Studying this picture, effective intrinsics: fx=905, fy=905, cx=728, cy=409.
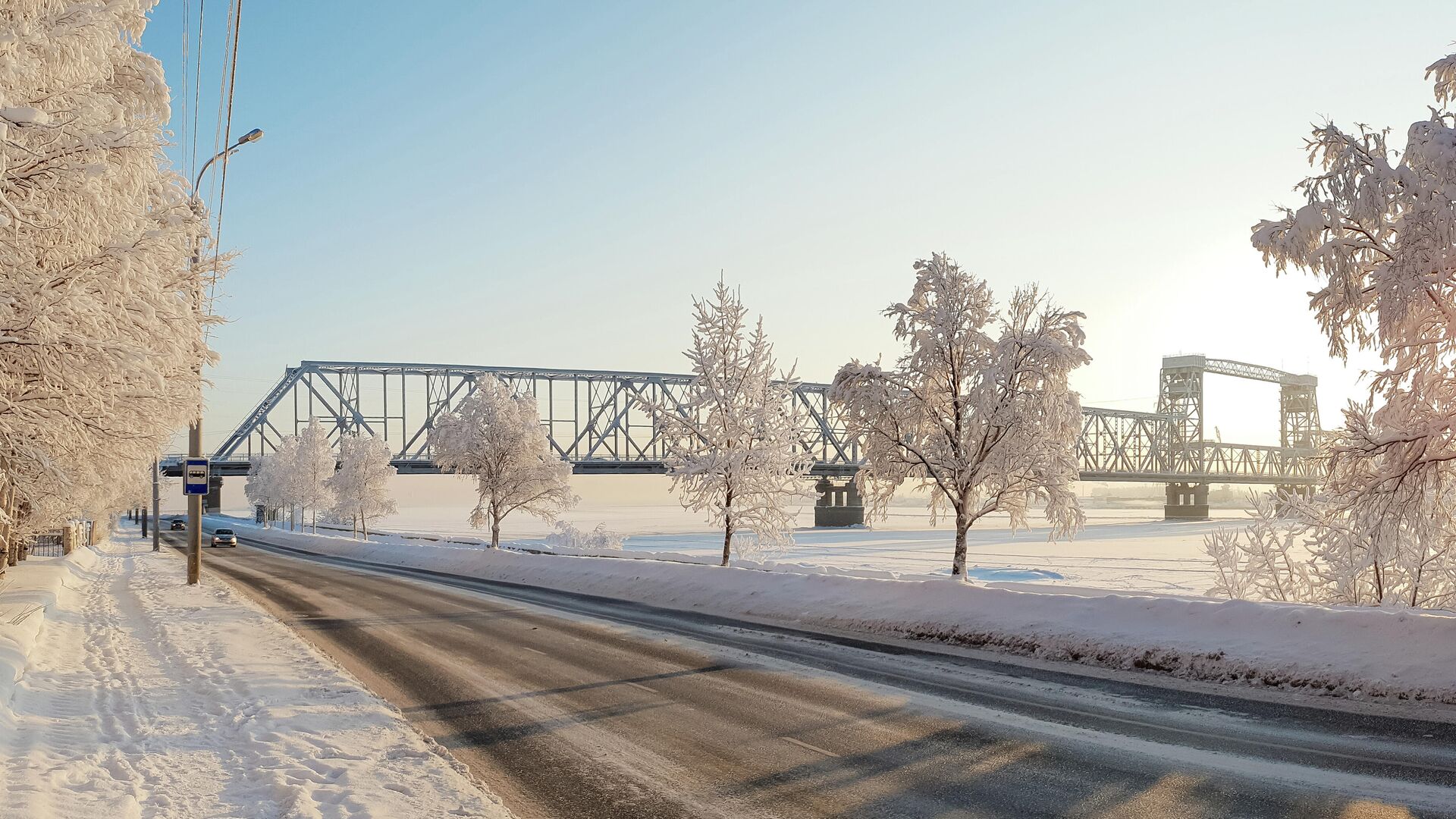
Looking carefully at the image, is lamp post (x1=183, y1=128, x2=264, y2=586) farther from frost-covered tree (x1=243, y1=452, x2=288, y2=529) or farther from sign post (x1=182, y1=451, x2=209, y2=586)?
frost-covered tree (x1=243, y1=452, x2=288, y2=529)

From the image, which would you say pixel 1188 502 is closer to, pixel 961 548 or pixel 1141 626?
pixel 961 548

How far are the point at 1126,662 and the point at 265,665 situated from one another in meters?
11.5

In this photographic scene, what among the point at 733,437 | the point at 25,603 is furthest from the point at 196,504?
the point at 733,437

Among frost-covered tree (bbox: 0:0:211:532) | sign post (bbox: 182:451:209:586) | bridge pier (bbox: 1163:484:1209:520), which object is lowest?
bridge pier (bbox: 1163:484:1209:520)

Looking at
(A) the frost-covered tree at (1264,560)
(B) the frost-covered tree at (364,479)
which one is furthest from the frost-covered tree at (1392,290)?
(B) the frost-covered tree at (364,479)

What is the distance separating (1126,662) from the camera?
38.0 feet

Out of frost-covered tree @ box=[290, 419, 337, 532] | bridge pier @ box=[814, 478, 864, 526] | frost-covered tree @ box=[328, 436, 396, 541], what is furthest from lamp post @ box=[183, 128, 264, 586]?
bridge pier @ box=[814, 478, 864, 526]

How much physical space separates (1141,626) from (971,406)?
13.1m

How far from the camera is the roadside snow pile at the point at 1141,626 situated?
31.5 ft

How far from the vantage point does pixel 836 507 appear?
4919 inches

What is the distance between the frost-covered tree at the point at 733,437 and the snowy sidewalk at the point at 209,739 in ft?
52.7

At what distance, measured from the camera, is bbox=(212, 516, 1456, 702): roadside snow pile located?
31.5ft

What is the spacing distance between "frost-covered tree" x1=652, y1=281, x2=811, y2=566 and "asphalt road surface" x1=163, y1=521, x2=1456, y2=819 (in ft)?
49.3

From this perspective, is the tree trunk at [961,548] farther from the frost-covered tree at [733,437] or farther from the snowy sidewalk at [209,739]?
the snowy sidewalk at [209,739]
